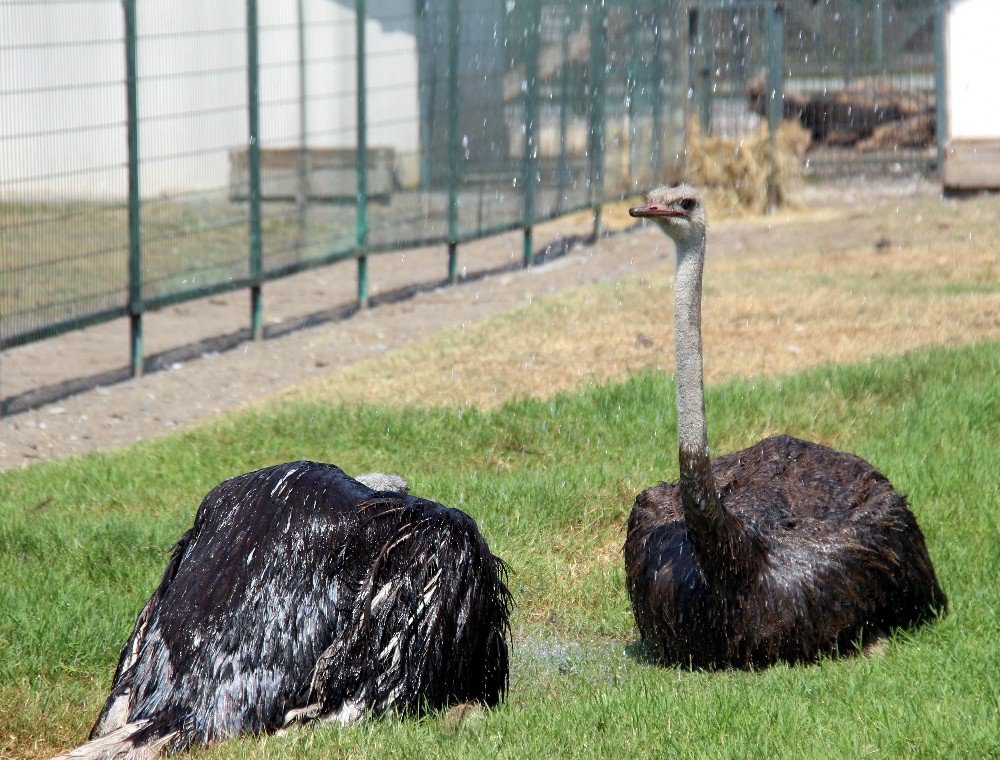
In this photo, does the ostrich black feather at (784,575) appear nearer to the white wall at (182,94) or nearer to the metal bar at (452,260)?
the white wall at (182,94)

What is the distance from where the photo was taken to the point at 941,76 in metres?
16.7

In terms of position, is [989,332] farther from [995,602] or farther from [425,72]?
[425,72]

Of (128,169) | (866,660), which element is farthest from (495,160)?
(866,660)

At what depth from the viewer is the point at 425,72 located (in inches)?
484

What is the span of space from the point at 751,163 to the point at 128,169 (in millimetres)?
8333

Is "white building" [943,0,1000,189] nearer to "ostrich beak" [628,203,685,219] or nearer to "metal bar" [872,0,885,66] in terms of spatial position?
"metal bar" [872,0,885,66]

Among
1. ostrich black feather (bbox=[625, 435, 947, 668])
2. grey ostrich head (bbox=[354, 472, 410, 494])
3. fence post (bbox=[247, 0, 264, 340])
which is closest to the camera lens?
ostrich black feather (bbox=[625, 435, 947, 668])

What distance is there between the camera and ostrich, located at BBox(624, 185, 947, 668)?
14.3 feet

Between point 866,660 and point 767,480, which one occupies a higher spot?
point 767,480

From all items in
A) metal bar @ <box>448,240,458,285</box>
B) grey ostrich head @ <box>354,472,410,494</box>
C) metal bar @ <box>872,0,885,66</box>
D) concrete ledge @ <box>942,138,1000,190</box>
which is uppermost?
metal bar @ <box>872,0,885,66</box>

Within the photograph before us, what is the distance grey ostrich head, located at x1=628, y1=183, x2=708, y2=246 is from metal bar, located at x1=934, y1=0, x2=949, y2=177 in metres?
13.0

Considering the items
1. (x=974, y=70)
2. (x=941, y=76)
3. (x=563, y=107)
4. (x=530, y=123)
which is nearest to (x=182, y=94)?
(x=530, y=123)

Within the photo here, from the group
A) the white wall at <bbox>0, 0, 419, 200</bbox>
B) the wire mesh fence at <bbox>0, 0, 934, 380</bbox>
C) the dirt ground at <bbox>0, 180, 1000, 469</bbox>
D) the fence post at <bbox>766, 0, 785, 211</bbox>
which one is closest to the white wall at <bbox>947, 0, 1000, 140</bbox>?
the dirt ground at <bbox>0, 180, 1000, 469</bbox>

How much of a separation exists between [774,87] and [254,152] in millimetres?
7909
